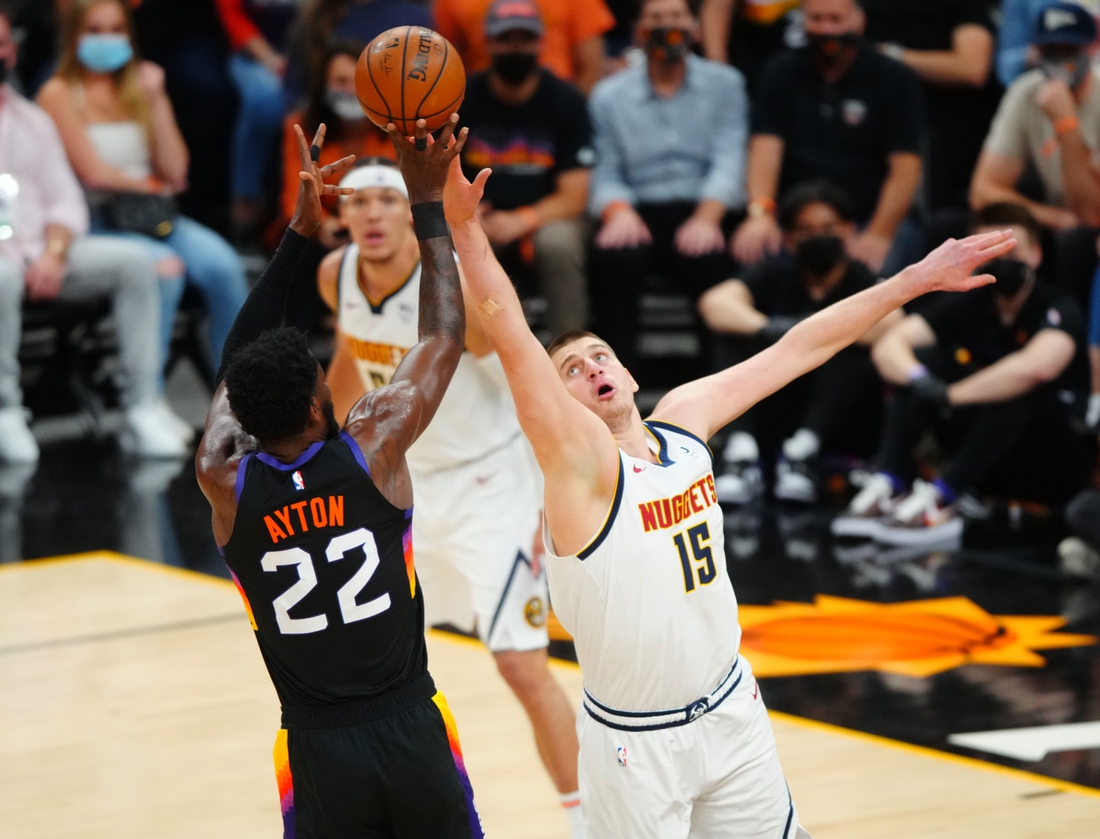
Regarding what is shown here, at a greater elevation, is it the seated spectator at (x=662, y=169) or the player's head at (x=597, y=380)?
the player's head at (x=597, y=380)

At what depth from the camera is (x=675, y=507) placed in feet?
11.3

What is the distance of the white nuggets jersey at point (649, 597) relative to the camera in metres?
3.37

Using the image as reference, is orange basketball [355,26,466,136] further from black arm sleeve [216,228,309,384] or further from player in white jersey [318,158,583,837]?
player in white jersey [318,158,583,837]

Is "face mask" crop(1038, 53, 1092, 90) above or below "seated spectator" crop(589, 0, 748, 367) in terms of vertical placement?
above

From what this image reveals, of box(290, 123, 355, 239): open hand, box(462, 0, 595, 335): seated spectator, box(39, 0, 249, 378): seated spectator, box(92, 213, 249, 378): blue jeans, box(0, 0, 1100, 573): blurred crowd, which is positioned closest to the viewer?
box(290, 123, 355, 239): open hand

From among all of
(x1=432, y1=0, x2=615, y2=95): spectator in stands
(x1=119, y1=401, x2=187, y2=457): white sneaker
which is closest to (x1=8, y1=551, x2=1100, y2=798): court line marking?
(x1=119, y1=401, x2=187, y2=457): white sneaker

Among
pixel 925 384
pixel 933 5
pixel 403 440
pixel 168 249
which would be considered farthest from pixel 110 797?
pixel 933 5

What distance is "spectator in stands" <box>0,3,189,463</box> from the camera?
8945mm

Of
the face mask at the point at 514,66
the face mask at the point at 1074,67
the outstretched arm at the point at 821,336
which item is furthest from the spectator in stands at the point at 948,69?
the outstretched arm at the point at 821,336

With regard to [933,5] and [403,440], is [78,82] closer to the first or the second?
[933,5]

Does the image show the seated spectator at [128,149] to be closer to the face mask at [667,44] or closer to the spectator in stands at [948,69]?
the face mask at [667,44]

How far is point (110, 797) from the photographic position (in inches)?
195

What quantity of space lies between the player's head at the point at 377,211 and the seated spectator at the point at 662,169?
3915mm

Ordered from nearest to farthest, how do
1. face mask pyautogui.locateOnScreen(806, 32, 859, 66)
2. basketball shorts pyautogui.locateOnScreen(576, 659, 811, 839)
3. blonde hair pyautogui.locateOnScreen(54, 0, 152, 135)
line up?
basketball shorts pyautogui.locateOnScreen(576, 659, 811, 839) < face mask pyautogui.locateOnScreen(806, 32, 859, 66) < blonde hair pyautogui.locateOnScreen(54, 0, 152, 135)
